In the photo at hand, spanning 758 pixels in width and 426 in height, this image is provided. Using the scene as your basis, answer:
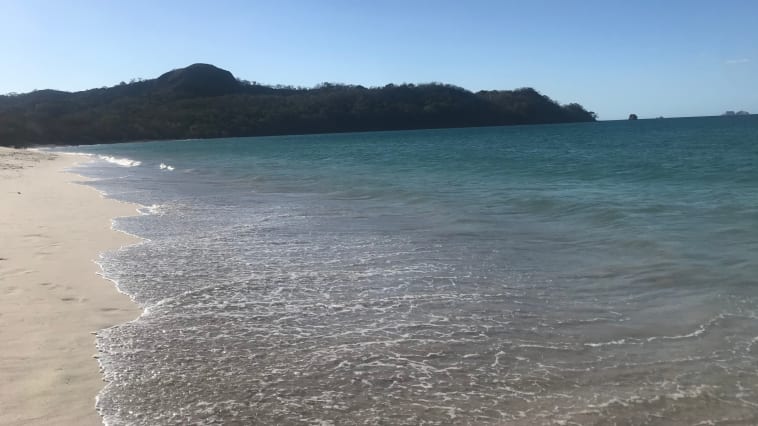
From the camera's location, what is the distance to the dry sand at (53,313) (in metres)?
4.36

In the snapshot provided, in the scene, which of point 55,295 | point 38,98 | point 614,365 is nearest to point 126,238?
point 55,295

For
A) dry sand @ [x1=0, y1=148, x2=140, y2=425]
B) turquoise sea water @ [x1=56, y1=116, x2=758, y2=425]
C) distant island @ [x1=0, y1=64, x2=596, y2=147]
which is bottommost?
turquoise sea water @ [x1=56, y1=116, x2=758, y2=425]

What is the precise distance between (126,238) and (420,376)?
7.77m

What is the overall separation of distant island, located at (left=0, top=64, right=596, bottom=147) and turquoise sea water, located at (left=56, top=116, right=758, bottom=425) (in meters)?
113

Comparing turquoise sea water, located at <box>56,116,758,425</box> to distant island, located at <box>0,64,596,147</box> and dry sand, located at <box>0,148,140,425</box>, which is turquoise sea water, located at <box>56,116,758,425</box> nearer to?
dry sand, located at <box>0,148,140,425</box>

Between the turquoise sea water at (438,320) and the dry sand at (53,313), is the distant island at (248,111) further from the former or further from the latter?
the turquoise sea water at (438,320)

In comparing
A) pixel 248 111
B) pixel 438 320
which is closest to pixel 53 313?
pixel 438 320

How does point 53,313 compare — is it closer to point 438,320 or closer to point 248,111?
→ point 438,320

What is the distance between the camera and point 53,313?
6.36 m

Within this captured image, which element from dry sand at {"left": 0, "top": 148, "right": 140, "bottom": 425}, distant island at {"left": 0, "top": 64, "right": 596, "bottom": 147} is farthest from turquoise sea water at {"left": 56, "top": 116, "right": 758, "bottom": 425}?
distant island at {"left": 0, "top": 64, "right": 596, "bottom": 147}

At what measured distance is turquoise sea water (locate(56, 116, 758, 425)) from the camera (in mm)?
4500

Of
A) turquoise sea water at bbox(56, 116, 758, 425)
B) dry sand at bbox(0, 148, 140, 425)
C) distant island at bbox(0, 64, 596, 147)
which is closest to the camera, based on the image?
dry sand at bbox(0, 148, 140, 425)

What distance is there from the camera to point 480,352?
18.0ft

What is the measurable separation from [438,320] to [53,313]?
3.88 m
